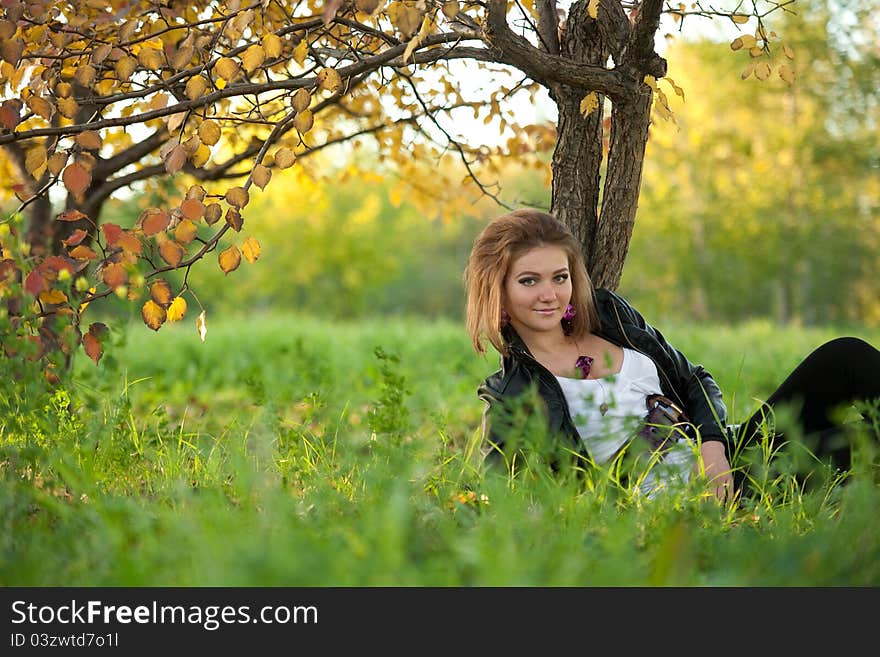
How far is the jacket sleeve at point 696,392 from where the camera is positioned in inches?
117

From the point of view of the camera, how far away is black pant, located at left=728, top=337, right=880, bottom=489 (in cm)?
292

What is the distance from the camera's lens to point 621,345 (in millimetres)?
3160

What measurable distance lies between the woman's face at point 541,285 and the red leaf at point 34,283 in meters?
1.49

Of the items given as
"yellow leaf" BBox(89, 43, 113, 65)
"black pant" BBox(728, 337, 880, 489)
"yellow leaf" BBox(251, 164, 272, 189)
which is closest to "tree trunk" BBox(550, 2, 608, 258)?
"black pant" BBox(728, 337, 880, 489)

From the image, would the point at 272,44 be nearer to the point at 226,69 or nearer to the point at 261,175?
the point at 226,69

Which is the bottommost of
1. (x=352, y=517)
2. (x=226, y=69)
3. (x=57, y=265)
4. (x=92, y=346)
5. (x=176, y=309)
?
(x=352, y=517)

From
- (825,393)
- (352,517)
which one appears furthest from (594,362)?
(352,517)

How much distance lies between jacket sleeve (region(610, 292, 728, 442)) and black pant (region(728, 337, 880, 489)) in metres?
0.10

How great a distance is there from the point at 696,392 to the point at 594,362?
372mm

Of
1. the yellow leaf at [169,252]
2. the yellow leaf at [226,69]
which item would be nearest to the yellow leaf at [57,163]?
the yellow leaf at [169,252]

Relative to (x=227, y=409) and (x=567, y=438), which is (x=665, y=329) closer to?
(x=227, y=409)

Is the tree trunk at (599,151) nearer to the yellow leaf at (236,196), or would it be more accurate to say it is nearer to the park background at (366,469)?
the park background at (366,469)

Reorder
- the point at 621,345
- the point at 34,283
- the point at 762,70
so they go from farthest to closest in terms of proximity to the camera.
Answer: the point at 621,345
the point at 762,70
the point at 34,283

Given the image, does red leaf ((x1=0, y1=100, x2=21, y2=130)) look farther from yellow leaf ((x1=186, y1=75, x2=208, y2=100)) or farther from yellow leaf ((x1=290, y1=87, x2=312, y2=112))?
yellow leaf ((x1=290, y1=87, x2=312, y2=112))
